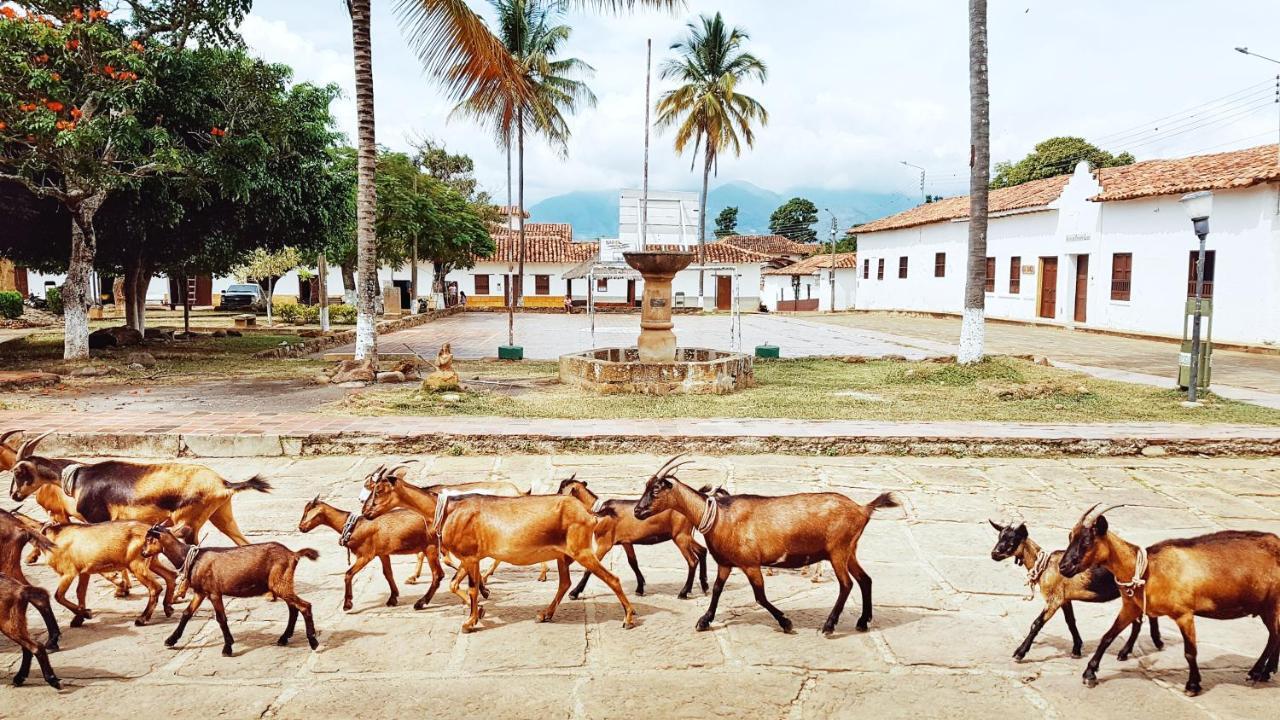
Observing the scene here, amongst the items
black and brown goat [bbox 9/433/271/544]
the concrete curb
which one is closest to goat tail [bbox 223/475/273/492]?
black and brown goat [bbox 9/433/271/544]

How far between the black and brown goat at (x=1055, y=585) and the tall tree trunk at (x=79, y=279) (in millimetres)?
13997

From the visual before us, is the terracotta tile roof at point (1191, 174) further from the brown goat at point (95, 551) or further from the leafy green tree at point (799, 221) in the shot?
the leafy green tree at point (799, 221)

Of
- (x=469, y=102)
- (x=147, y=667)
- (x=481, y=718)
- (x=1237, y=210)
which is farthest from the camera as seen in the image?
(x=1237, y=210)

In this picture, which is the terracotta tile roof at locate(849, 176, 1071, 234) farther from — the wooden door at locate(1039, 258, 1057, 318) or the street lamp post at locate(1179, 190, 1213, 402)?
the street lamp post at locate(1179, 190, 1213, 402)

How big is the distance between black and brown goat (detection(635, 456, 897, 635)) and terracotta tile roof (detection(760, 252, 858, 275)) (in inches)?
1621

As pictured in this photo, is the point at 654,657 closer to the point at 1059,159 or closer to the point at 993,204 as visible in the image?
the point at 993,204

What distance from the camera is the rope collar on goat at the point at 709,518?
3835 mm

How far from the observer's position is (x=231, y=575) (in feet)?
11.8

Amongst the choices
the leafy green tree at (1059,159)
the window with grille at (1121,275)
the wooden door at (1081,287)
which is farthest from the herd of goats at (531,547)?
the leafy green tree at (1059,159)

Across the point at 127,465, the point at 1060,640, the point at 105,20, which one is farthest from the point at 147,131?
the point at 1060,640

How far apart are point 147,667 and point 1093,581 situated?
393 centimetres

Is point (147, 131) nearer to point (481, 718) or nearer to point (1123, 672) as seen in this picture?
point (481, 718)

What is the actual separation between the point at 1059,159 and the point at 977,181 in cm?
3062

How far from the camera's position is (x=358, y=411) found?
9.07m
